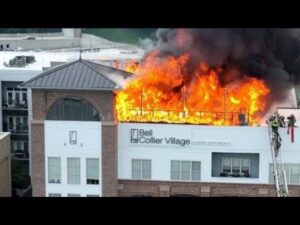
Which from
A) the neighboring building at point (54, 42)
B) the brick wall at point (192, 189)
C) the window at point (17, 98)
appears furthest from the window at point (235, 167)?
the neighboring building at point (54, 42)

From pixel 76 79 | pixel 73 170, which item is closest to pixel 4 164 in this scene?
pixel 73 170

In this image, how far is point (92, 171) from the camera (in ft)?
31.4

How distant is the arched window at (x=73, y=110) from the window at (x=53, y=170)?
579 mm

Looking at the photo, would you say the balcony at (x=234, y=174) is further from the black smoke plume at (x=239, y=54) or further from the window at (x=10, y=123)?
the window at (x=10, y=123)

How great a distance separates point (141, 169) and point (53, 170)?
1213mm

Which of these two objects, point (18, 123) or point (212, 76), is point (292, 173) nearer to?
point (212, 76)

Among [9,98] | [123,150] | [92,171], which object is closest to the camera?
[92,171]

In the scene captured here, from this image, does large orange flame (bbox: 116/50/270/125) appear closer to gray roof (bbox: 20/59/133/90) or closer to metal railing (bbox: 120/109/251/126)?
metal railing (bbox: 120/109/251/126)

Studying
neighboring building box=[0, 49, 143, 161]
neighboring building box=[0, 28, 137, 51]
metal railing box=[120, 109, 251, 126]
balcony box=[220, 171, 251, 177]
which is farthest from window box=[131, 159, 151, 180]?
neighboring building box=[0, 28, 137, 51]

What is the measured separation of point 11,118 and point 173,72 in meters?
2.97
